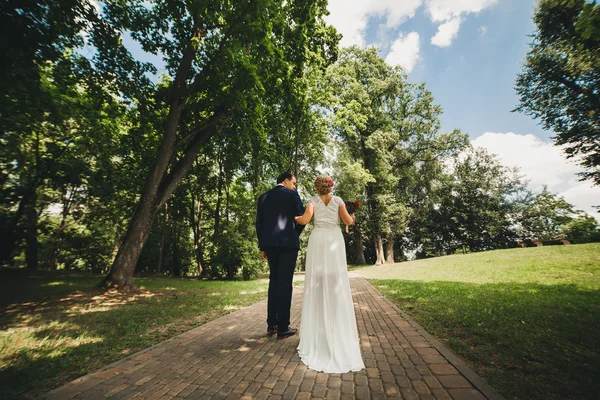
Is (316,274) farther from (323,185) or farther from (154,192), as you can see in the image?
(154,192)

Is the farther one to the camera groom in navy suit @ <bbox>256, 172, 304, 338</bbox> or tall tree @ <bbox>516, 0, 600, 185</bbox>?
tall tree @ <bbox>516, 0, 600, 185</bbox>

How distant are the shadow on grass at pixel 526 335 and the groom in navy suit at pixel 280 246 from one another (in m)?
2.49

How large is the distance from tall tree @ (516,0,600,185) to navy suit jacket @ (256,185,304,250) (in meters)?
20.3

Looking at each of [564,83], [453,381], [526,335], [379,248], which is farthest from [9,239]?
[564,83]

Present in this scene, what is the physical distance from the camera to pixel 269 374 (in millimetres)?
2930

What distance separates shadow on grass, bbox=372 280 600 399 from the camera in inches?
99.7

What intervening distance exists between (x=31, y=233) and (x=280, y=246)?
19.9 metres

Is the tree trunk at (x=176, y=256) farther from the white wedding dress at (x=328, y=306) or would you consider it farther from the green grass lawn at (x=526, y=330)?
the white wedding dress at (x=328, y=306)

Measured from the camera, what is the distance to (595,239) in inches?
694

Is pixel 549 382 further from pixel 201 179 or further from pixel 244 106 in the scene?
pixel 201 179

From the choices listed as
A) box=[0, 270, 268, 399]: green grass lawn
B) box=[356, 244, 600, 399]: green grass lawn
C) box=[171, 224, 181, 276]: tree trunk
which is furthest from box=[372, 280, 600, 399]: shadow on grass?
box=[171, 224, 181, 276]: tree trunk

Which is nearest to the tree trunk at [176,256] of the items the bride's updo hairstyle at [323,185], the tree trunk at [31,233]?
the tree trunk at [31,233]

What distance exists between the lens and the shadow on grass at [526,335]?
2531 mm

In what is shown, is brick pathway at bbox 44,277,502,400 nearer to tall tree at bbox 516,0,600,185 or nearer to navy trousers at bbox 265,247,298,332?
navy trousers at bbox 265,247,298,332
